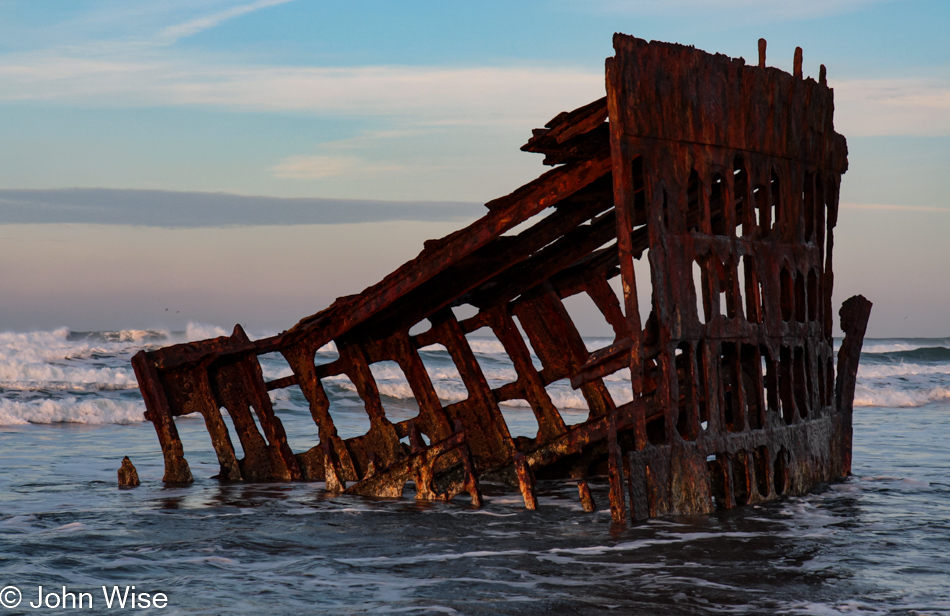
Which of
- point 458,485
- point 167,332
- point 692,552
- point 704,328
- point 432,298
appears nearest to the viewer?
point 692,552

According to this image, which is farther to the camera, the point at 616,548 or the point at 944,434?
the point at 944,434

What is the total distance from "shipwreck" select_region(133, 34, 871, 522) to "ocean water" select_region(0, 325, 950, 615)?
0.38 m

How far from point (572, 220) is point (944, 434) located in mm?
10886

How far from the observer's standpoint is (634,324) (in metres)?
7.03

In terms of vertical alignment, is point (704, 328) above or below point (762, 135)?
below

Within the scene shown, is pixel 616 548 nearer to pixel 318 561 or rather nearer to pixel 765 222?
pixel 318 561

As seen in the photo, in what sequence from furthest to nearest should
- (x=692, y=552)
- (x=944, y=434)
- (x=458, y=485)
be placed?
(x=944, y=434) → (x=458, y=485) → (x=692, y=552)

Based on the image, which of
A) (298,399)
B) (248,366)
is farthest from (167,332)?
(248,366)

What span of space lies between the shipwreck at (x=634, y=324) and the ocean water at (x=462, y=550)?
380 millimetres

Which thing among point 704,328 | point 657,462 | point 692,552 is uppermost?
point 704,328

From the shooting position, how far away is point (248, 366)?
10.2 meters

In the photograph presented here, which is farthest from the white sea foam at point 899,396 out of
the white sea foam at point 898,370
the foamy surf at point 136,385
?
the white sea foam at point 898,370

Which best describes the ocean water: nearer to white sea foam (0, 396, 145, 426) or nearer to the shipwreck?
the shipwreck

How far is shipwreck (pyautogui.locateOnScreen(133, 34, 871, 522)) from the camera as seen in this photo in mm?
7125
